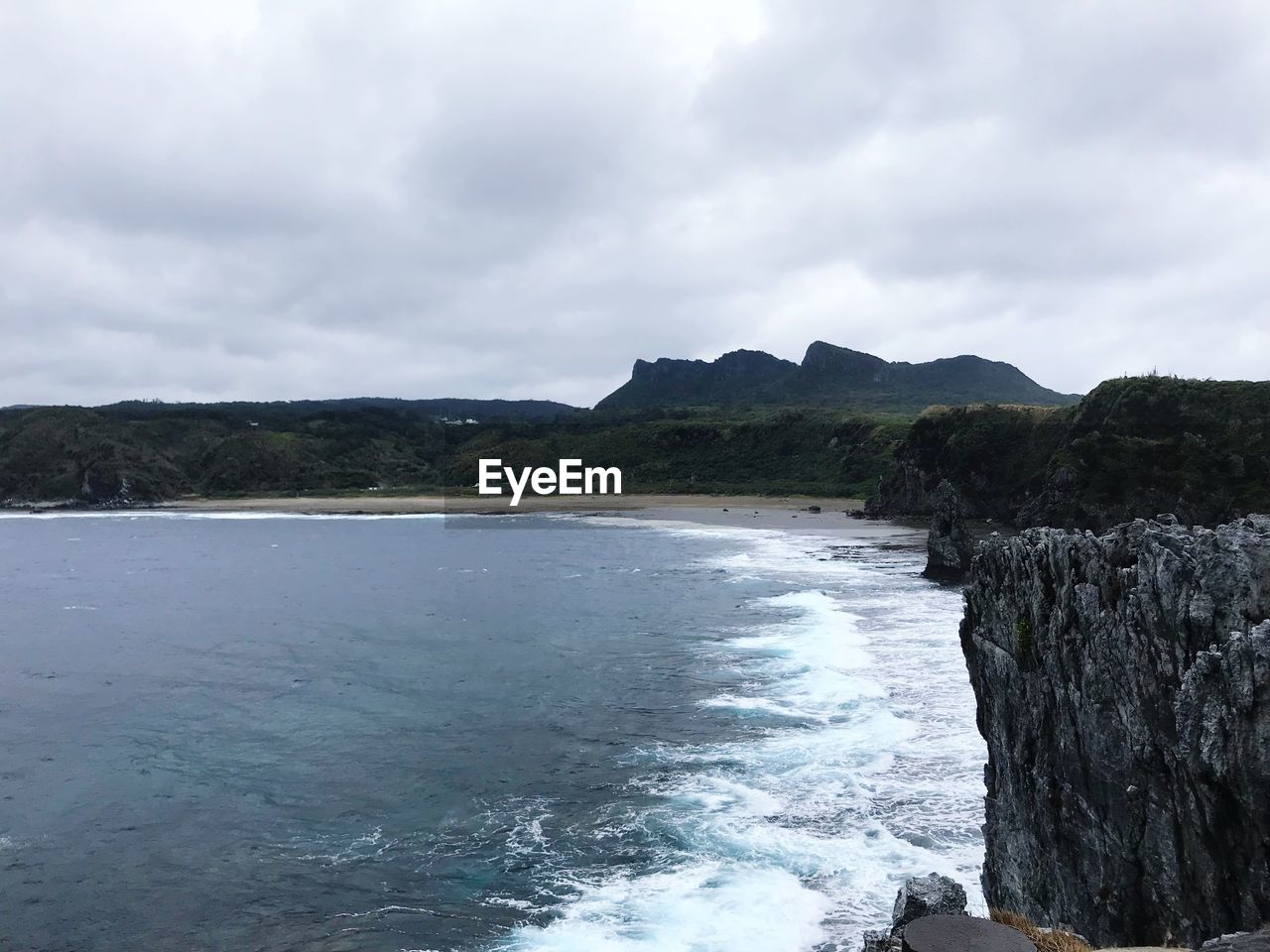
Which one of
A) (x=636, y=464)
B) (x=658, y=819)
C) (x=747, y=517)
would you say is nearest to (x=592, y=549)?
(x=747, y=517)

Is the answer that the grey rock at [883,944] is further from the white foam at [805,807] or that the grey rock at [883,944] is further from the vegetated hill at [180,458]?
the vegetated hill at [180,458]

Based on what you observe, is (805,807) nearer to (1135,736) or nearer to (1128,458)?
(1135,736)

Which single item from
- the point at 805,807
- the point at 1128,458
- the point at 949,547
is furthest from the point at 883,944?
the point at 1128,458

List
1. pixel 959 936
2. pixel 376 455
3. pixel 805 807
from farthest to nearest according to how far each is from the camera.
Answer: pixel 376 455 → pixel 805 807 → pixel 959 936

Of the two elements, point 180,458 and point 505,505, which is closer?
point 505,505

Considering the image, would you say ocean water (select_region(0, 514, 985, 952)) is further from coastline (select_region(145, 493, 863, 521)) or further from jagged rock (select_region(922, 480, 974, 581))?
coastline (select_region(145, 493, 863, 521))

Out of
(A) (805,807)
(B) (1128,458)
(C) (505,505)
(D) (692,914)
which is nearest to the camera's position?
(D) (692,914)
